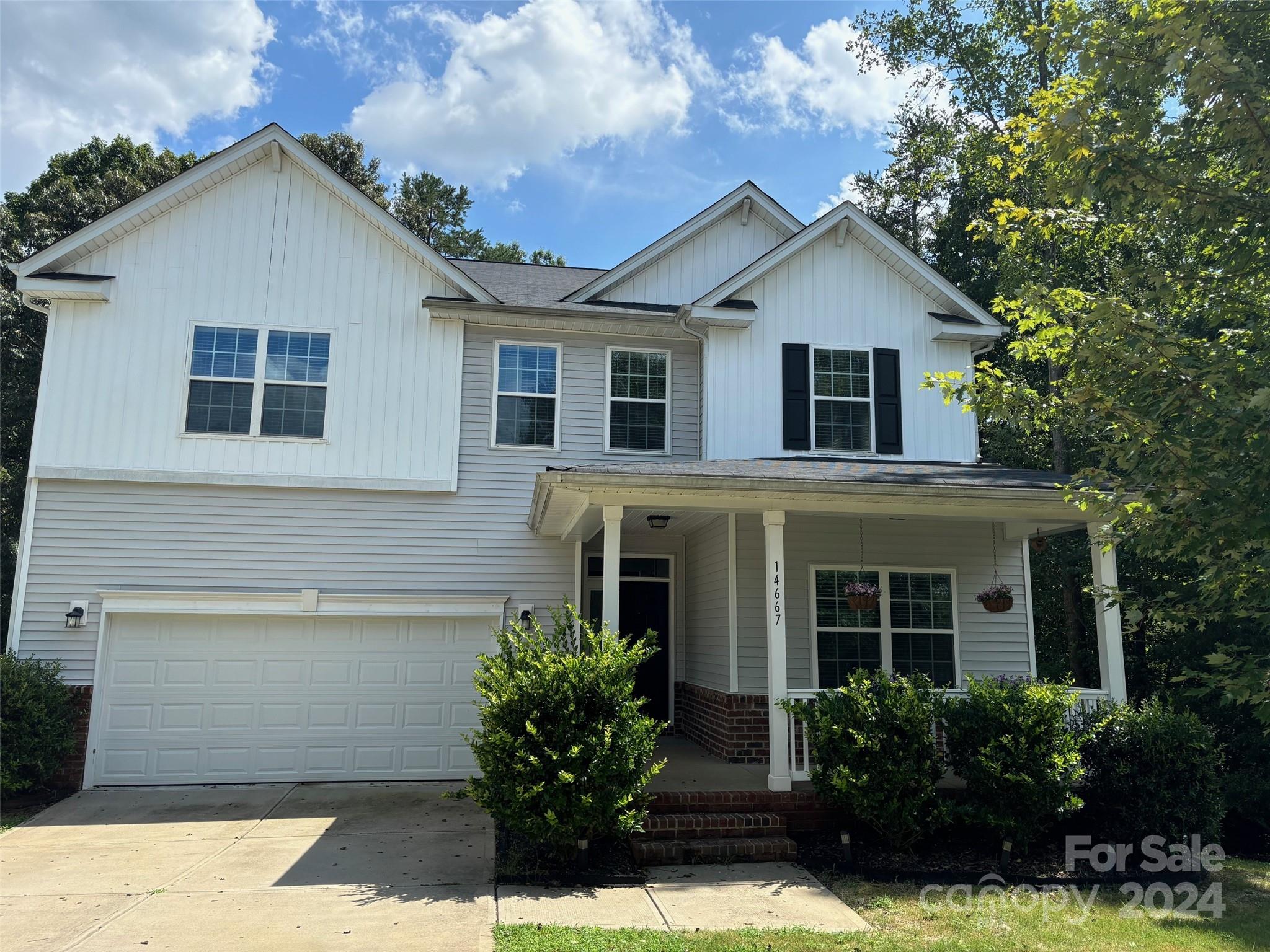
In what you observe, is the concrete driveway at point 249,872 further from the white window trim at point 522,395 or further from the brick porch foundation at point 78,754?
the white window trim at point 522,395

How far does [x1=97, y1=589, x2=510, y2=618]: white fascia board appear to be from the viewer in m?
10.5

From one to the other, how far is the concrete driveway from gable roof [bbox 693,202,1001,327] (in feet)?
25.1

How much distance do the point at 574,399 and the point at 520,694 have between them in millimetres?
5959

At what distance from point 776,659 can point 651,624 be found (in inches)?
186

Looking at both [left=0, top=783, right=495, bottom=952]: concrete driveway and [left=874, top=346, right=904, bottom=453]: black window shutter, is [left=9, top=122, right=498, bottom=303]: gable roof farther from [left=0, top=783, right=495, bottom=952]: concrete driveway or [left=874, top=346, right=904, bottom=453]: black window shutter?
[left=0, top=783, right=495, bottom=952]: concrete driveway

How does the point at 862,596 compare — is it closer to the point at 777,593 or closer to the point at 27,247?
the point at 777,593

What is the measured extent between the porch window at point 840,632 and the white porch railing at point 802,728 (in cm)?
162

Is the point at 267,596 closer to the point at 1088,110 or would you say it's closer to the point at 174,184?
the point at 174,184

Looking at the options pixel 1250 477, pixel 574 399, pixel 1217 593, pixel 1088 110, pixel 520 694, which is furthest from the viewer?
pixel 574 399

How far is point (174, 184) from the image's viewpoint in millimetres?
11133

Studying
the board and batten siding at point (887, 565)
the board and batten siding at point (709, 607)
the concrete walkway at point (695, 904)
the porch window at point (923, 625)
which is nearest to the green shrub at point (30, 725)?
the concrete walkway at point (695, 904)

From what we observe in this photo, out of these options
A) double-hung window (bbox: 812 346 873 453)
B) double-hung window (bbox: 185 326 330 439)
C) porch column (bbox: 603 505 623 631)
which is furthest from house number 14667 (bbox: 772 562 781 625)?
double-hung window (bbox: 185 326 330 439)

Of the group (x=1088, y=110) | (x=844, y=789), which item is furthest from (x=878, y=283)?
(x=844, y=789)

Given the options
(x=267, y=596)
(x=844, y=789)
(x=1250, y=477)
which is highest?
(x=1250, y=477)
